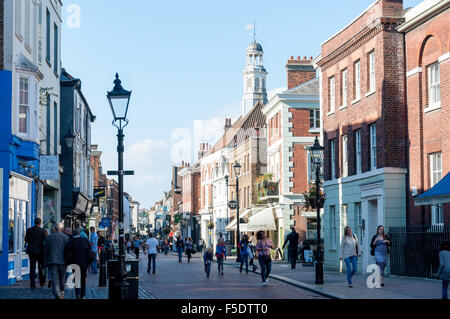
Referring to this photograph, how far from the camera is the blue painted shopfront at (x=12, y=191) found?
24188mm

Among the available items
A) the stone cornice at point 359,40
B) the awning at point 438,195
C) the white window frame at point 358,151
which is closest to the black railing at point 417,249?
the awning at point 438,195

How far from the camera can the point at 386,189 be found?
1185 inches

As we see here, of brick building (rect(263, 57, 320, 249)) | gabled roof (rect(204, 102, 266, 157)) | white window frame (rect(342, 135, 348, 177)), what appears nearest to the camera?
white window frame (rect(342, 135, 348, 177))

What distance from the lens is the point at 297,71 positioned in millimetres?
53375

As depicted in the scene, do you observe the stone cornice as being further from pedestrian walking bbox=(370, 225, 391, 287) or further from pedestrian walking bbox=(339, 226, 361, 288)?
pedestrian walking bbox=(339, 226, 361, 288)

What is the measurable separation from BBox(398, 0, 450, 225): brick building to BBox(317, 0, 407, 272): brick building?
2.12 feet

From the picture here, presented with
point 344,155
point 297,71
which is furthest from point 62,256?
point 297,71

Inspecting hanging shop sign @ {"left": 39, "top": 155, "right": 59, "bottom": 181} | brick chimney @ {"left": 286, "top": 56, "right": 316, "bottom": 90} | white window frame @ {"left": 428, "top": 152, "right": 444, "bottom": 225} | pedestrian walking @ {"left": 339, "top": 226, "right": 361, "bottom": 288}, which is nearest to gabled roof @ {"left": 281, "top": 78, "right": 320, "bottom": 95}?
brick chimney @ {"left": 286, "top": 56, "right": 316, "bottom": 90}

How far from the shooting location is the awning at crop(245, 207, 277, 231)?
5197 cm

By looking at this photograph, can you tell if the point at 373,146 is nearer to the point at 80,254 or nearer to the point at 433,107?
the point at 433,107

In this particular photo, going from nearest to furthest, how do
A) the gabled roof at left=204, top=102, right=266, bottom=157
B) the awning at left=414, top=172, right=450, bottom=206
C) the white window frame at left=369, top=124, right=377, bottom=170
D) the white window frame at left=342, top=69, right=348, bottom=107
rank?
the awning at left=414, top=172, right=450, bottom=206 → the white window frame at left=369, top=124, right=377, bottom=170 → the white window frame at left=342, top=69, right=348, bottom=107 → the gabled roof at left=204, top=102, right=266, bottom=157

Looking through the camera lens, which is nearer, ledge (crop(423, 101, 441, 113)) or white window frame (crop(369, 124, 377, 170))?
ledge (crop(423, 101, 441, 113))

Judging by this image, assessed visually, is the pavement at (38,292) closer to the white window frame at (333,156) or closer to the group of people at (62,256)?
the group of people at (62,256)
